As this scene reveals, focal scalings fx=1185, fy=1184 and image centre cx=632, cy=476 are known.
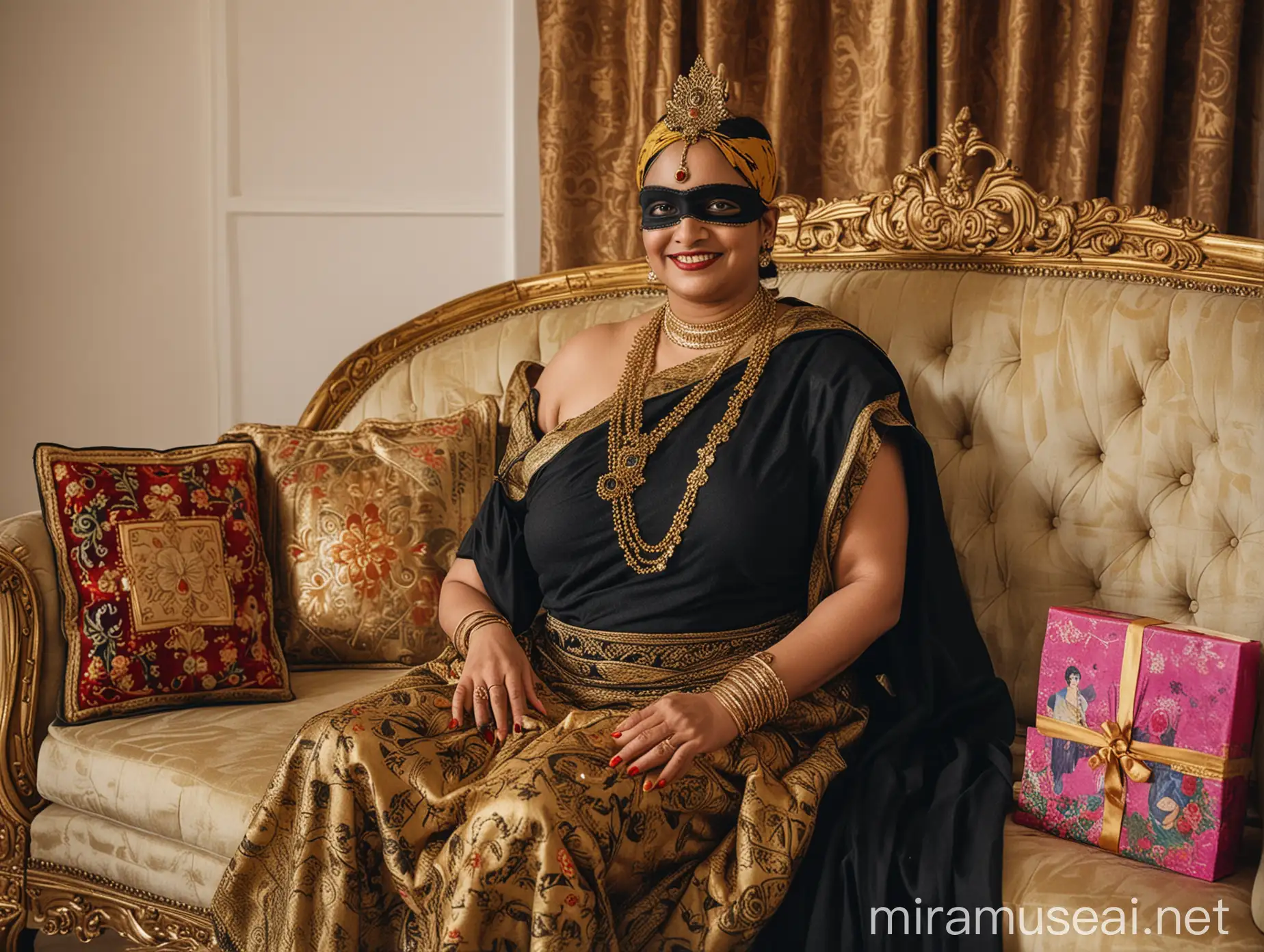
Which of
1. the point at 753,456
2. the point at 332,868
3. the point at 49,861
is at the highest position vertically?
the point at 753,456

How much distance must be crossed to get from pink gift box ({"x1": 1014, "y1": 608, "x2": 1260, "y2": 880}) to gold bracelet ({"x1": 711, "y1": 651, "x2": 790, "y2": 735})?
354mm

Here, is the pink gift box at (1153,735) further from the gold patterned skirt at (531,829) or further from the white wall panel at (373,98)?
the white wall panel at (373,98)

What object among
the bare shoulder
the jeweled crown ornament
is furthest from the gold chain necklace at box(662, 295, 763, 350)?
the jeweled crown ornament

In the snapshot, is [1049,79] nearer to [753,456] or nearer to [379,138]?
[753,456]

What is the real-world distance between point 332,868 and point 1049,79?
2.07m

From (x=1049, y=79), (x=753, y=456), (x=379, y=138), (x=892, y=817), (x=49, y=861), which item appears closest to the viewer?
(x=892, y=817)

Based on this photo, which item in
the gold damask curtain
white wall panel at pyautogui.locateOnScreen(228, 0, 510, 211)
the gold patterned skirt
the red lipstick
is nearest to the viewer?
the gold patterned skirt

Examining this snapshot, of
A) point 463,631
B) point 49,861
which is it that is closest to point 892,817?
point 463,631

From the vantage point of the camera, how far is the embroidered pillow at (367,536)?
84.7 inches

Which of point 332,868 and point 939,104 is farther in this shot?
point 939,104

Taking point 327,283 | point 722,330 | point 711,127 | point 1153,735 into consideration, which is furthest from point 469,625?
point 327,283

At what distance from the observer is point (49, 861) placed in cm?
199

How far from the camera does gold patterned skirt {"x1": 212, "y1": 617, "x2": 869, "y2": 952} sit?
4.26 feet

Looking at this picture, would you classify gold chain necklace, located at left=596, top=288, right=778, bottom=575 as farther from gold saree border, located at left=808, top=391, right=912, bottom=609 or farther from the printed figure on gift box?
the printed figure on gift box
